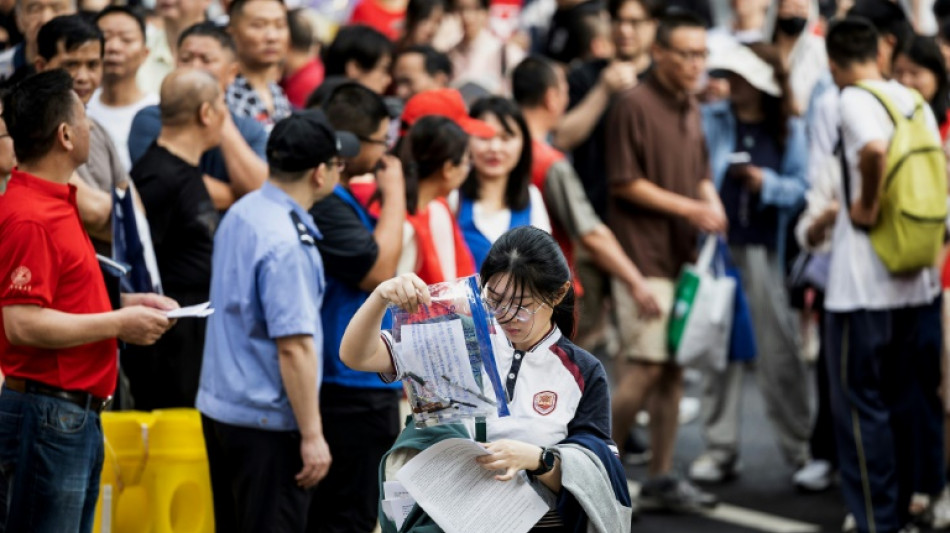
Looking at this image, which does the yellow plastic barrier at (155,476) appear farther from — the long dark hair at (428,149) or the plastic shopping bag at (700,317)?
the plastic shopping bag at (700,317)

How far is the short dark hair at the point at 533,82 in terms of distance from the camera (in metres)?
8.00

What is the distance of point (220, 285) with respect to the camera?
5305mm

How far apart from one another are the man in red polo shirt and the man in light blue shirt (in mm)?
548

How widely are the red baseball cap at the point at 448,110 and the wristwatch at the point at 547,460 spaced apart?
3.04 metres

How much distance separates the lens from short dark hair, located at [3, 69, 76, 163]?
15.4 ft

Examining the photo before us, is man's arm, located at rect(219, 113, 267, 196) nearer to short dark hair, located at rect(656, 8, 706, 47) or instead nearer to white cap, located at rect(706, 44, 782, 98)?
short dark hair, located at rect(656, 8, 706, 47)

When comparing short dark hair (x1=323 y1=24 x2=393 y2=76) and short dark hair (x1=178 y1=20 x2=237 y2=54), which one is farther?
short dark hair (x1=323 y1=24 x2=393 y2=76)

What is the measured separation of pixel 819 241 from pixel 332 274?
3277 mm

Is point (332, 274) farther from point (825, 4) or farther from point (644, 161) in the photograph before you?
point (825, 4)

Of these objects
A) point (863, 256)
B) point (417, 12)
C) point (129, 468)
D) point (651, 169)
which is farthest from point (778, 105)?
point (129, 468)

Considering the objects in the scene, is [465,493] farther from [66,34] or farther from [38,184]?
[66,34]

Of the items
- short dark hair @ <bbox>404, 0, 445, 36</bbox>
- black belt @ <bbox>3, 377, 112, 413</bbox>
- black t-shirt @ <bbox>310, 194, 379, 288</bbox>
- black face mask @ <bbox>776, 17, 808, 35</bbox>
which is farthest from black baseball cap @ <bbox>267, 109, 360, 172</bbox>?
black face mask @ <bbox>776, 17, 808, 35</bbox>

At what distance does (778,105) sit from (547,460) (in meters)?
5.64

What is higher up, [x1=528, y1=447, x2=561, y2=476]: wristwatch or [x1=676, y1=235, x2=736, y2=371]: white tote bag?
[x1=528, y1=447, x2=561, y2=476]: wristwatch
